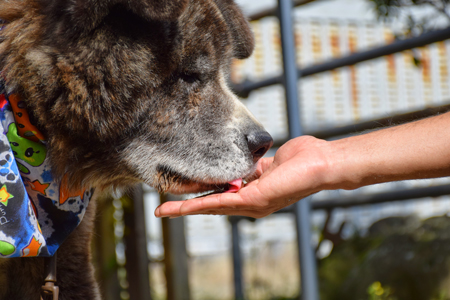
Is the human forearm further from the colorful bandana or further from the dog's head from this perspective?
the colorful bandana

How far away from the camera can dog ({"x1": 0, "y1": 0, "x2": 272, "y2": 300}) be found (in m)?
1.58

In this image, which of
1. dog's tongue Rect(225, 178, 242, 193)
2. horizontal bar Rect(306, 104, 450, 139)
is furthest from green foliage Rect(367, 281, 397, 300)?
dog's tongue Rect(225, 178, 242, 193)

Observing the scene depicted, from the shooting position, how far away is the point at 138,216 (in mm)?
4102

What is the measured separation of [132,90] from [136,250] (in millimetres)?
2721

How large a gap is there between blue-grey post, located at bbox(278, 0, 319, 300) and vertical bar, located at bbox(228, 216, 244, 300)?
122cm

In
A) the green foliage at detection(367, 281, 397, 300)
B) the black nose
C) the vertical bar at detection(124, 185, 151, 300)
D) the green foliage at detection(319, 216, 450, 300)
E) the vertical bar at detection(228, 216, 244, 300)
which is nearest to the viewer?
the black nose

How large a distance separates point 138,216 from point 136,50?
2.71 metres

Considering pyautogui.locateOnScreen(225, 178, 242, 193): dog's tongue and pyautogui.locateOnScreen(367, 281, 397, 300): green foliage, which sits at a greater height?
pyautogui.locateOnScreen(225, 178, 242, 193): dog's tongue

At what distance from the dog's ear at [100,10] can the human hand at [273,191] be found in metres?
0.62

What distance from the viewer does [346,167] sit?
1486 millimetres

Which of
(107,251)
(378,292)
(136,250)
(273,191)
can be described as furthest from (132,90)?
(107,251)

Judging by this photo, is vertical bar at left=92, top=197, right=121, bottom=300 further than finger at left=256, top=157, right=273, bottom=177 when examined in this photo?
Yes

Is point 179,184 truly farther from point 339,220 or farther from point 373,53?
point 339,220

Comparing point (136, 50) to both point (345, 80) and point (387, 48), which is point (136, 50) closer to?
point (387, 48)
